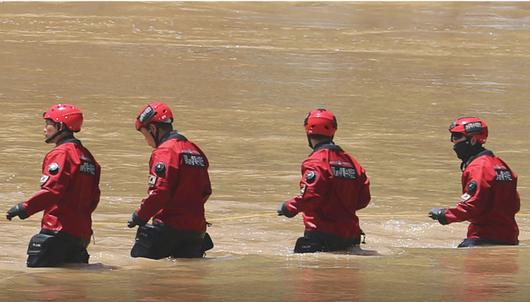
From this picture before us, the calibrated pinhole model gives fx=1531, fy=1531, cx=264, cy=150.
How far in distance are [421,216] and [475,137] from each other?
14.1 feet

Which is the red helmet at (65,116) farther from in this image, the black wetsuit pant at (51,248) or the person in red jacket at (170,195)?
the black wetsuit pant at (51,248)

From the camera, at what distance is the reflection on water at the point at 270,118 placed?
37.2 feet

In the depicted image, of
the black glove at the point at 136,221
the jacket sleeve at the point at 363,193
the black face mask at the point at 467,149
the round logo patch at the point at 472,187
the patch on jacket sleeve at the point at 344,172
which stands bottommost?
the black glove at the point at 136,221

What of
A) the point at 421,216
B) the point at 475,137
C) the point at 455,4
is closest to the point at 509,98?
the point at 421,216

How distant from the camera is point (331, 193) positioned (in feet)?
41.0

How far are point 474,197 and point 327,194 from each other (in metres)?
1.44

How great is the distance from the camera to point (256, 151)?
2277 cm

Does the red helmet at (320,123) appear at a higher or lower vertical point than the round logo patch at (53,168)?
higher

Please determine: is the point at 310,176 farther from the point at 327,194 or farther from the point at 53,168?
the point at 53,168

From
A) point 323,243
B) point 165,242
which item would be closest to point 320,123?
point 323,243

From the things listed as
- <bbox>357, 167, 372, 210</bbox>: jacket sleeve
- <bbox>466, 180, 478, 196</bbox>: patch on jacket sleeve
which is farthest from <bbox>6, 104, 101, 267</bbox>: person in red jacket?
<bbox>466, 180, 478, 196</bbox>: patch on jacket sleeve

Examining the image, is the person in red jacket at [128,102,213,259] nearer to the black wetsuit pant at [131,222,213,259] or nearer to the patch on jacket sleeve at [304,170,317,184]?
the black wetsuit pant at [131,222,213,259]

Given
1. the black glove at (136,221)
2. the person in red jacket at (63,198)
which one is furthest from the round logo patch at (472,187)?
the person in red jacket at (63,198)

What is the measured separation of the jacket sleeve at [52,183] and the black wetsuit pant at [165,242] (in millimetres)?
1130
